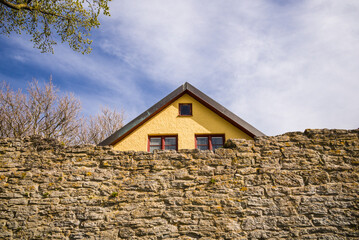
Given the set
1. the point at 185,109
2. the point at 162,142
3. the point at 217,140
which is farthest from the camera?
the point at 185,109

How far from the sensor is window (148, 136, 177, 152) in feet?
28.0

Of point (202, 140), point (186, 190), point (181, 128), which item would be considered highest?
point (181, 128)

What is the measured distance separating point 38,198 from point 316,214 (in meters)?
5.42

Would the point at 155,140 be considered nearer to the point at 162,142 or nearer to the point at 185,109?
the point at 162,142

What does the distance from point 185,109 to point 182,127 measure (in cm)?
100

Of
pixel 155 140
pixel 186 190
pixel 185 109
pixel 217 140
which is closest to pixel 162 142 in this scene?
pixel 155 140

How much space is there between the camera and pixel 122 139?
8.55m

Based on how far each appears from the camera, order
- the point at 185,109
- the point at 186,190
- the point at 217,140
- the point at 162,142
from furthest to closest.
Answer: the point at 185,109, the point at 217,140, the point at 162,142, the point at 186,190

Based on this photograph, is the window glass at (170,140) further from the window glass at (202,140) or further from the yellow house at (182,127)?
the window glass at (202,140)

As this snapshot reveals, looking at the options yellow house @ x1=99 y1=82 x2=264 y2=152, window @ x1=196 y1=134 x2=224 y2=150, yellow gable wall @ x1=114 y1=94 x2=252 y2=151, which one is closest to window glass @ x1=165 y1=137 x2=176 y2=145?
yellow house @ x1=99 y1=82 x2=264 y2=152

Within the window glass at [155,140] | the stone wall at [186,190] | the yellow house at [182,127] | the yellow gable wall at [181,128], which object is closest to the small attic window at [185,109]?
the yellow house at [182,127]

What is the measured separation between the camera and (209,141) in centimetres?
869

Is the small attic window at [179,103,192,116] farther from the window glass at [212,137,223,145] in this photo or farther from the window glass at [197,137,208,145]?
the window glass at [212,137,223,145]

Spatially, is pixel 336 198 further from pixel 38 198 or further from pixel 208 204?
pixel 38 198
